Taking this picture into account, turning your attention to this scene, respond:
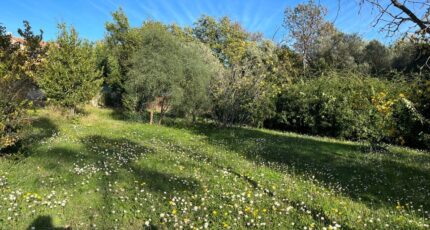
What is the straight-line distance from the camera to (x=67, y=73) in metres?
18.7

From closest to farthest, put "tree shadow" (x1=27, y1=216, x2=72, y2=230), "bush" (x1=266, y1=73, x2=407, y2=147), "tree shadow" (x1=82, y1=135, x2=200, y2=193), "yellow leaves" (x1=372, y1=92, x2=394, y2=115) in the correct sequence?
"tree shadow" (x1=27, y1=216, x2=72, y2=230) → "tree shadow" (x1=82, y1=135, x2=200, y2=193) → "yellow leaves" (x1=372, y1=92, x2=394, y2=115) → "bush" (x1=266, y1=73, x2=407, y2=147)

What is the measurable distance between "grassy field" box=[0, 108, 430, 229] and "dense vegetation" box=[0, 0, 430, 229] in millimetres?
36

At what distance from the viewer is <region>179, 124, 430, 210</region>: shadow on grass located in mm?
7918

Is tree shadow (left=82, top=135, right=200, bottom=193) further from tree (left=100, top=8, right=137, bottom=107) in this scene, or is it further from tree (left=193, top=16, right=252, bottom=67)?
tree (left=193, top=16, right=252, bottom=67)

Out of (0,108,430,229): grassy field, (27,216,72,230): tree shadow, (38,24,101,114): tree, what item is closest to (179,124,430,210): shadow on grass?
(0,108,430,229): grassy field

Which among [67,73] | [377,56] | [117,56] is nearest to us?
[67,73]

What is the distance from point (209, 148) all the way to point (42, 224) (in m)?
7.49

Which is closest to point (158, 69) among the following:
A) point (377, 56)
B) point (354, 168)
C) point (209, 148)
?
point (209, 148)

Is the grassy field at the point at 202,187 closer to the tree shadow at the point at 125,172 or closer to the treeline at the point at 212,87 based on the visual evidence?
the tree shadow at the point at 125,172

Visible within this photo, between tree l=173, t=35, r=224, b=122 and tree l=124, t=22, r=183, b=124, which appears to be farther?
tree l=173, t=35, r=224, b=122

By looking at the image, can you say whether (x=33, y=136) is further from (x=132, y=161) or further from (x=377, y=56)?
(x=377, y=56)

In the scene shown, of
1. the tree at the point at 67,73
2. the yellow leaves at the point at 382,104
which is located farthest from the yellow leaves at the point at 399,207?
the tree at the point at 67,73

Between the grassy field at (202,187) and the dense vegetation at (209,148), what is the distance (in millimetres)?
36

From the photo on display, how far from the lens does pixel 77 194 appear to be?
Answer: 693cm
